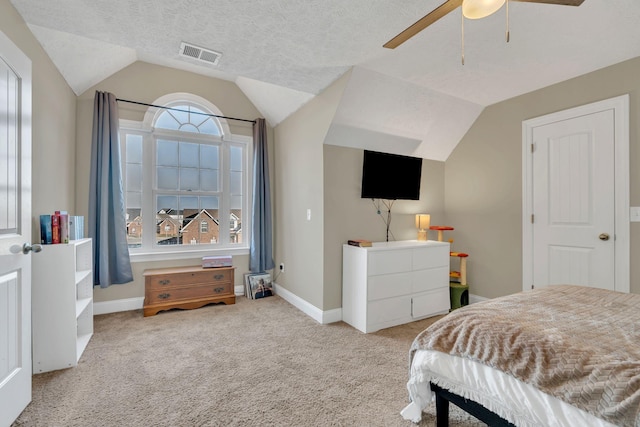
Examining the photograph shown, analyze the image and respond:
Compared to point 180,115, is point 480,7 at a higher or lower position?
lower

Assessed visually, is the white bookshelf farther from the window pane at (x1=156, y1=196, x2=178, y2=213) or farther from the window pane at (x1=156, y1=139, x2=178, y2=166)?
the window pane at (x1=156, y1=139, x2=178, y2=166)

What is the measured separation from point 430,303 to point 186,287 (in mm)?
2776

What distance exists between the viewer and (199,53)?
2322 mm

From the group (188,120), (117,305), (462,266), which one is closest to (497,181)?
(462,266)

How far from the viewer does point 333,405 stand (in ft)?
5.57

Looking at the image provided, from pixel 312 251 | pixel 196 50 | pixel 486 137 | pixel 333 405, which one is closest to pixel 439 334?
pixel 333 405

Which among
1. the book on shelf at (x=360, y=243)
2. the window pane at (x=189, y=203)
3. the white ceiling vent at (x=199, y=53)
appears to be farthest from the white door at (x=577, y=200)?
the window pane at (x=189, y=203)

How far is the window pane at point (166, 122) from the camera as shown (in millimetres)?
3581

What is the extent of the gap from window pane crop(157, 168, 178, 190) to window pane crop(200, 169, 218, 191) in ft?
1.02

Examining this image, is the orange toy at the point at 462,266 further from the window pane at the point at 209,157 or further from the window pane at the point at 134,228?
the window pane at the point at 134,228

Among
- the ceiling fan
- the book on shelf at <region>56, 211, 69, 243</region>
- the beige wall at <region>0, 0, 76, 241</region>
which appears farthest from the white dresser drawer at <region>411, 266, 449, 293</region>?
the beige wall at <region>0, 0, 76, 241</region>

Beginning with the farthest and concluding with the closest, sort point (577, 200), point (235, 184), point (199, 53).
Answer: point (235, 184) < point (577, 200) < point (199, 53)

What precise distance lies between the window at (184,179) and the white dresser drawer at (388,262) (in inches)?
79.6

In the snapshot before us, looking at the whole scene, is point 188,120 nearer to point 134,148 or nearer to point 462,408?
point 134,148
